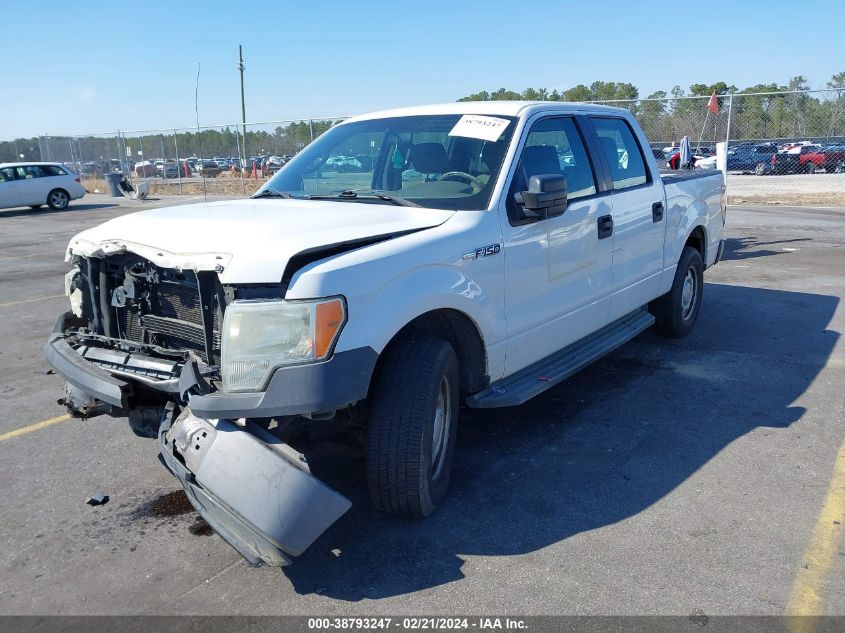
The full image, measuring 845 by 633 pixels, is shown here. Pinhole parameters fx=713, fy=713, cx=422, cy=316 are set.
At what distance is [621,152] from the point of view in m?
5.44

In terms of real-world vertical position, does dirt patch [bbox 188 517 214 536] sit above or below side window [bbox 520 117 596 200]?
below

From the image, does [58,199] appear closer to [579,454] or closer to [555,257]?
[555,257]

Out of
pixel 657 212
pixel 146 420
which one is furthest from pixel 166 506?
pixel 657 212

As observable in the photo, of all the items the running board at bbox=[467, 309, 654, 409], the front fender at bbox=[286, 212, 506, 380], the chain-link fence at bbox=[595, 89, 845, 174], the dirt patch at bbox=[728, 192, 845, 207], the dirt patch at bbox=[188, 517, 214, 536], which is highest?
the chain-link fence at bbox=[595, 89, 845, 174]

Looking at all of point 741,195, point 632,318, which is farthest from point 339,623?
point 741,195

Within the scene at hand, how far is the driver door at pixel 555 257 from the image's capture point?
13.1ft

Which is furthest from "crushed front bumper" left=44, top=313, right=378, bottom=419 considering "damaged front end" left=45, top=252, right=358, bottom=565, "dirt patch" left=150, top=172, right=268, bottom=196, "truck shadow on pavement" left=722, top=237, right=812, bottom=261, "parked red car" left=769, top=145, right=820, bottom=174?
"parked red car" left=769, top=145, right=820, bottom=174

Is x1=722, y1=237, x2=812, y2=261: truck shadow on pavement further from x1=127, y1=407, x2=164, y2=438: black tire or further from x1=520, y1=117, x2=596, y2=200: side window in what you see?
x1=127, y1=407, x2=164, y2=438: black tire

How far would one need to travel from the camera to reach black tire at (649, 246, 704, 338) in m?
6.29

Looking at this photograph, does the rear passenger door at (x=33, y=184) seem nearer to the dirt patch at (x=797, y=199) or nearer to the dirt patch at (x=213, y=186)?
the dirt patch at (x=213, y=186)

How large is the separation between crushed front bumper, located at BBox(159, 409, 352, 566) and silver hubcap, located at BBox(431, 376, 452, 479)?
858mm

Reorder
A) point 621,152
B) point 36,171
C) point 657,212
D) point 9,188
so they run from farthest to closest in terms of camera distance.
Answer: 1. point 36,171
2. point 9,188
3. point 657,212
4. point 621,152

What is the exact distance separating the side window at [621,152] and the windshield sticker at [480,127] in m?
1.22

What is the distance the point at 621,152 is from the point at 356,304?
327 centimetres
